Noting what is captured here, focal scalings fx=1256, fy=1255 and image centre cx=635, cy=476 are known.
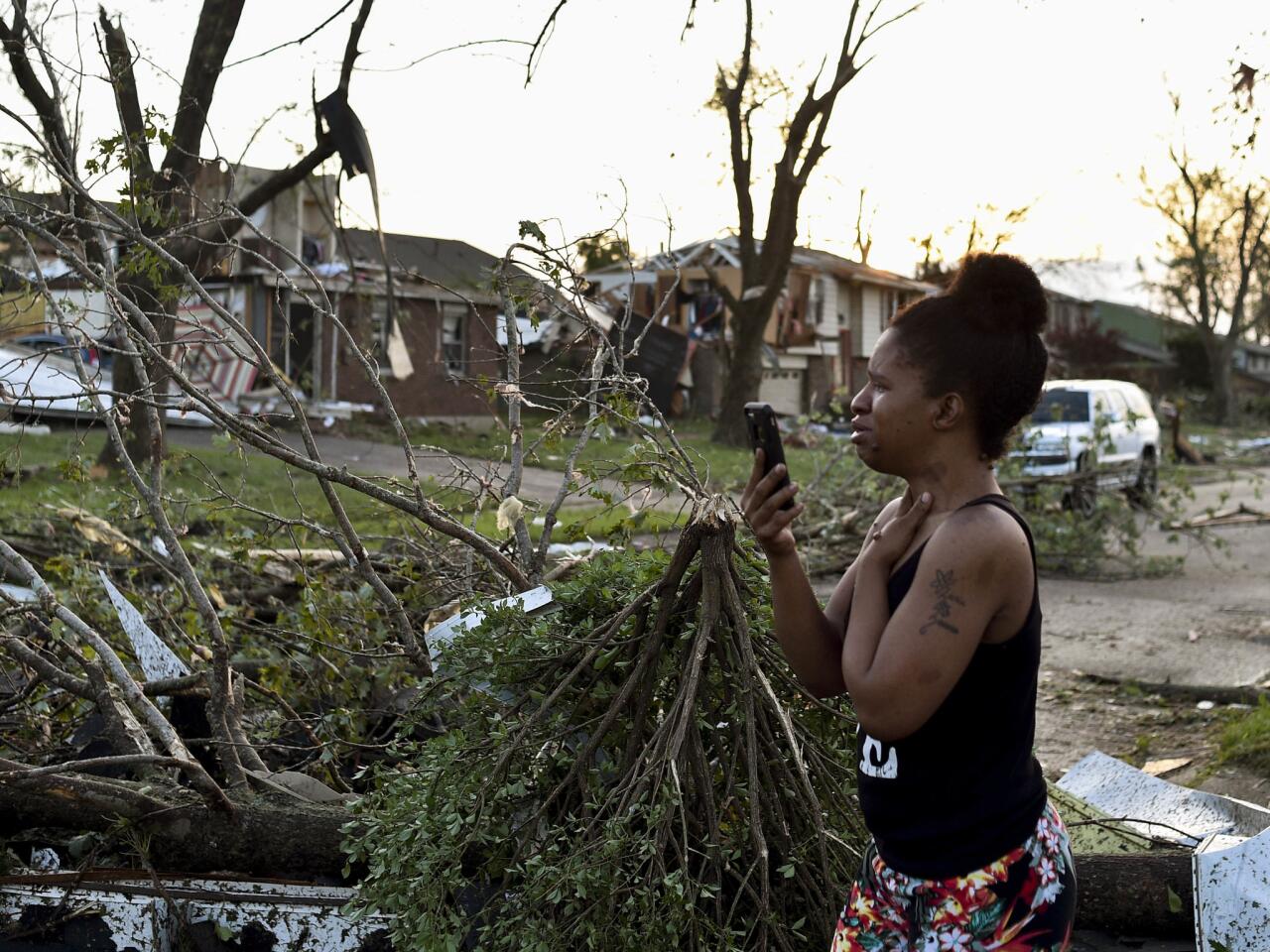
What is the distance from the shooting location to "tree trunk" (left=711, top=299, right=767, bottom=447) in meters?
23.0

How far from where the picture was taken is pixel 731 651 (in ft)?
9.27

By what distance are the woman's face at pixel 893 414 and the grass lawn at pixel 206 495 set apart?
2091mm

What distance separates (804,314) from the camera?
42219mm

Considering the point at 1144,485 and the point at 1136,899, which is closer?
the point at 1136,899

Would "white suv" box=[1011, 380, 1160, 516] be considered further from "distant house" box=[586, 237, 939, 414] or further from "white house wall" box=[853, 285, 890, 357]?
"white house wall" box=[853, 285, 890, 357]

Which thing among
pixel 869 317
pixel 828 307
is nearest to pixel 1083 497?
pixel 828 307

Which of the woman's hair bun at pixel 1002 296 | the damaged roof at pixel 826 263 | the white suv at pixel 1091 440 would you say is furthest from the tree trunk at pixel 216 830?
the damaged roof at pixel 826 263

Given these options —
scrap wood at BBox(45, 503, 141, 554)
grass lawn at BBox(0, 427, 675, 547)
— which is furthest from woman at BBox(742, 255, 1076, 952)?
scrap wood at BBox(45, 503, 141, 554)

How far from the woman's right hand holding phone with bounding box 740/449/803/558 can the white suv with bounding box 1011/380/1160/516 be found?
27.4 feet

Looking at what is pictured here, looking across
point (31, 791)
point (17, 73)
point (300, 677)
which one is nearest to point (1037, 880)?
point (31, 791)

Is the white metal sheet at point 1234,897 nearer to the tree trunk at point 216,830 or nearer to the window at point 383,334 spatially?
the tree trunk at point 216,830

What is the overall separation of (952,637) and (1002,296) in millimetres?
532

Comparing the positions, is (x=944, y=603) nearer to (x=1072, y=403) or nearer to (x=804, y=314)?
(x=1072, y=403)

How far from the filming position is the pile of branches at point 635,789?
2600 millimetres
